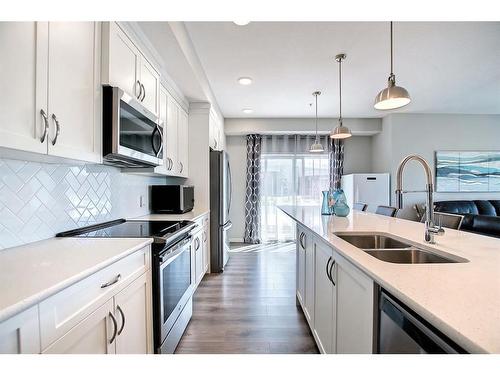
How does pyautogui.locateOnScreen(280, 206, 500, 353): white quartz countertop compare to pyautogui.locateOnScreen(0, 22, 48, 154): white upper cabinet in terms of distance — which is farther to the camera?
pyautogui.locateOnScreen(0, 22, 48, 154): white upper cabinet

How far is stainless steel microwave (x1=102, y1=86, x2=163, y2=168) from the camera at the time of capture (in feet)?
4.83

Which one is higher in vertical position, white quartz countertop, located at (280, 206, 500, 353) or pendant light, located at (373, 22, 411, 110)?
pendant light, located at (373, 22, 411, 110)

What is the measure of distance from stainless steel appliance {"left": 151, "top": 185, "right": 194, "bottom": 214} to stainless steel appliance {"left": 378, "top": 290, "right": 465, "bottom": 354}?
238cm

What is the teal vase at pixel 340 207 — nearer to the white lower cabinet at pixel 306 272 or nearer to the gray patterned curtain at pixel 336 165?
the white lower cabinet at pixel 306 272

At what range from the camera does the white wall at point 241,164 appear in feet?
18.3

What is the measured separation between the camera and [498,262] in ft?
3.32

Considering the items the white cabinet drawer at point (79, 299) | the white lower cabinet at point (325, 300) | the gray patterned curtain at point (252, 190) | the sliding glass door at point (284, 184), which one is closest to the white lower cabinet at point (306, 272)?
the white lower cabinet at point (325, 300)

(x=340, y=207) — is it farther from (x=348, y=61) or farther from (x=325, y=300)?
(x=348, y=61)

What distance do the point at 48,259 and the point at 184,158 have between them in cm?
238

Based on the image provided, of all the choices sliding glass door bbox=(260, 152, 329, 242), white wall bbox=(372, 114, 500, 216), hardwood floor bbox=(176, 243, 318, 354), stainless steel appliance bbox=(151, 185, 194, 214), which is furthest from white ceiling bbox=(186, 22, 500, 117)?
hardwood floor bbox=(176, 243, 318, 354)

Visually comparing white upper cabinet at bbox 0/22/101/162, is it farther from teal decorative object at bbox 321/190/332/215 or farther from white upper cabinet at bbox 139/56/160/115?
teal decorative object at bbox 321/190/332/215

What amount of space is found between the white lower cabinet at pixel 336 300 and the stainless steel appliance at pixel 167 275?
37.7 inches

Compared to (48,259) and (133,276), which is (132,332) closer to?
(133,276)
